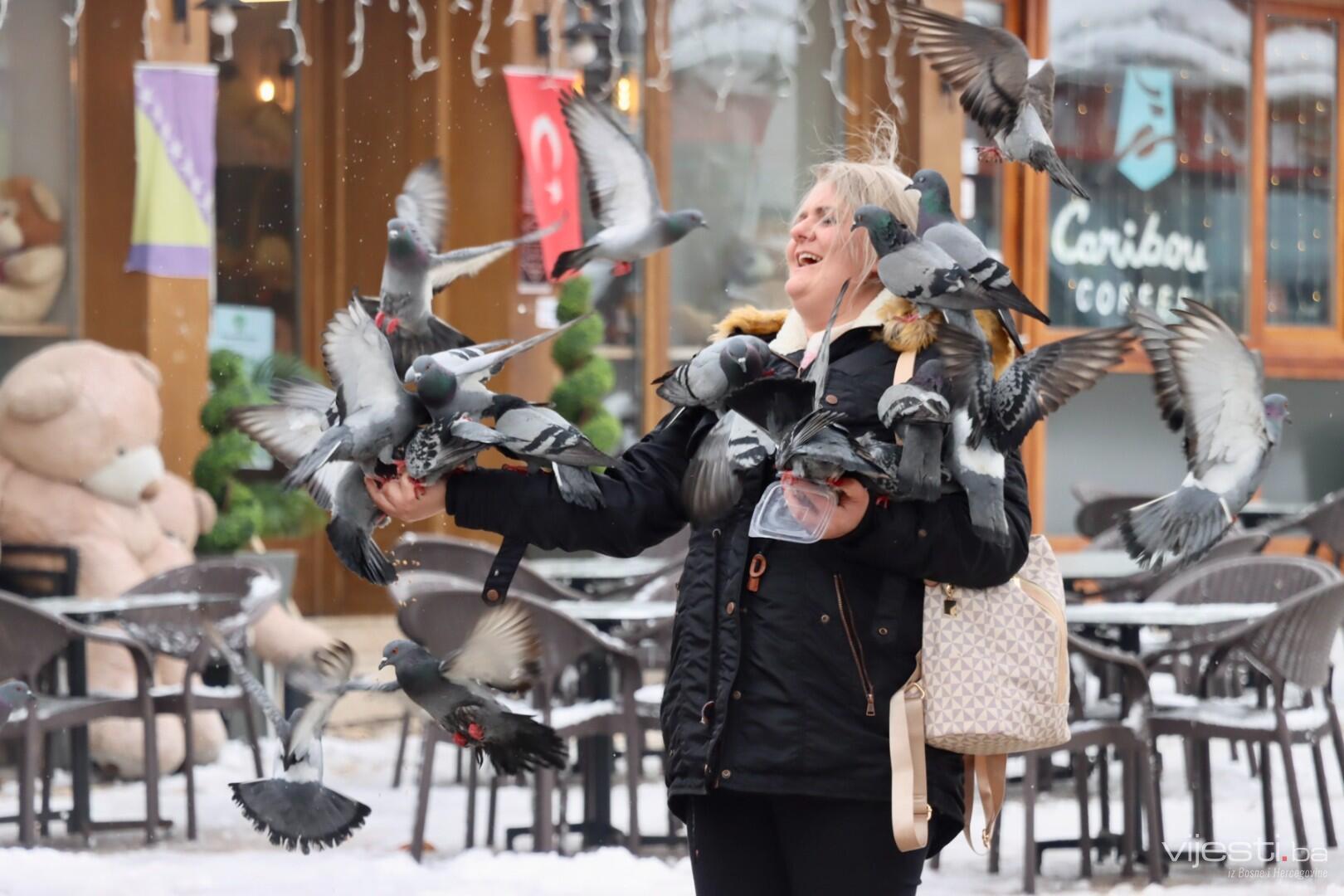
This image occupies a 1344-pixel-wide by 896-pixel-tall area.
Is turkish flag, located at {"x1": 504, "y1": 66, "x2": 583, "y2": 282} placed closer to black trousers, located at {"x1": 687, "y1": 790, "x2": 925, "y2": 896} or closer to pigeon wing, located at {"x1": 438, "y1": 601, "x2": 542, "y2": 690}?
pigeon wing, located at {"x1": 438, "y1": 601, "x2": 542, "y2": 690}

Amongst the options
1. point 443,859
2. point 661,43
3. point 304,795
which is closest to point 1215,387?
point 304,795

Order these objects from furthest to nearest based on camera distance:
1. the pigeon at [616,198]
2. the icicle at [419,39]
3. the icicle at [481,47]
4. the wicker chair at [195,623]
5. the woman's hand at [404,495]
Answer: the icicle at [419,39] < the icicle at [481,47] < the wicker chair at [195,623] < the pigeon at [616,198] < the woman's hand at [404,495]

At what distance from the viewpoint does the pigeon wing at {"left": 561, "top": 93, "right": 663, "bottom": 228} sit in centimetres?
343

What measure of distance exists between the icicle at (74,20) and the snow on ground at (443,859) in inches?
140

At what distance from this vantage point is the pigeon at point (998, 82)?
2.62 meters

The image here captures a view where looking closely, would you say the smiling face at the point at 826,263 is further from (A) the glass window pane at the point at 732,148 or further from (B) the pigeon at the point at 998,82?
(A) the glass window pane at the point at 732,148

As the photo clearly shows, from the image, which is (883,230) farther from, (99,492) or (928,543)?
(99,492)

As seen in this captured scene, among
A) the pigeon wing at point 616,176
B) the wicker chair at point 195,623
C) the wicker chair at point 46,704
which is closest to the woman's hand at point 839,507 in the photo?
the pigeon wing at point 616,176

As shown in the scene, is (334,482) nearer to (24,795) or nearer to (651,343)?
(24,795)

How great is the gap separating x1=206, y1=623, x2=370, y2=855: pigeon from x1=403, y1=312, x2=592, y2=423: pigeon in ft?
2.22

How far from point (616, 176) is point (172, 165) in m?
5.18

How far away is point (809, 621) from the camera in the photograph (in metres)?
2.33

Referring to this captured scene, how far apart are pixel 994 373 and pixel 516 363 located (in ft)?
24.9

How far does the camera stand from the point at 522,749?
2.42m
